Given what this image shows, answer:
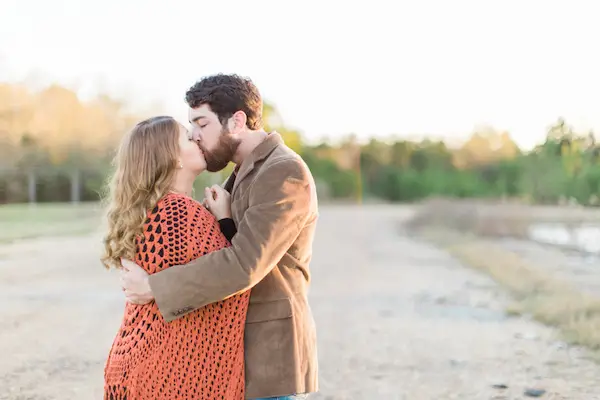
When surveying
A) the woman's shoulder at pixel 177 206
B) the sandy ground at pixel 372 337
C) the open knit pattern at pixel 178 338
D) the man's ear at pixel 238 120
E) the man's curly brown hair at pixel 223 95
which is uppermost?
the man's curly brown hair at pixel 223 95

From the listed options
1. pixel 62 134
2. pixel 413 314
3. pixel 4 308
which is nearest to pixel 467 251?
pixel 413 314

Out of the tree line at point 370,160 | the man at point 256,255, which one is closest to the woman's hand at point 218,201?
the man at point 256,255

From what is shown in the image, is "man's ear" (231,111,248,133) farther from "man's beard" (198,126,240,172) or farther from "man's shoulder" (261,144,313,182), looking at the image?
"man's shoulder" (261,144,313,182)

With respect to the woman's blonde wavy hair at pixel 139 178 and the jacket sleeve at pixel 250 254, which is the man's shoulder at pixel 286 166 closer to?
the jacket sleeve at pixel 250 254

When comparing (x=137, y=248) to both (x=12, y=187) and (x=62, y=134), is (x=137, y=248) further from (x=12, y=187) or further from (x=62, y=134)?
(x=62, y=134)

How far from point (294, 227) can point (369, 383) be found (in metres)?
4.31

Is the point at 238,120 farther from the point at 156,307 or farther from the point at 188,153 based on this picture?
the point at 156,307

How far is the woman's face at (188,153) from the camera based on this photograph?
2742 mm

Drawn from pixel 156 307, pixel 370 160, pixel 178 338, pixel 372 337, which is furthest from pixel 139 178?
pixel 370 160

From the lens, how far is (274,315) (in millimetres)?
2748

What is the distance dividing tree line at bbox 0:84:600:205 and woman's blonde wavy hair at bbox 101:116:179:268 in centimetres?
1791

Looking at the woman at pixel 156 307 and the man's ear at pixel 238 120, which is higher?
the man's ear at pixel 238 120

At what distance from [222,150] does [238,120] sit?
111mm

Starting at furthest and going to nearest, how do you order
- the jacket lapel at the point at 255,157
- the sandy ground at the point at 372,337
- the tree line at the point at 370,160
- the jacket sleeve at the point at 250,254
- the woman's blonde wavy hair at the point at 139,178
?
the tree line at the point at 370,160 → the sandy ground at the point at 372,337 → the jacket lapel at the point at 255,157 → the woman's blonde wavy hair at the point at 139,178 → the jacket sleeve at the point at 250,254
